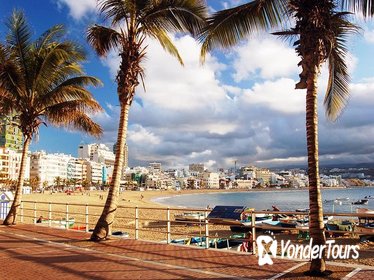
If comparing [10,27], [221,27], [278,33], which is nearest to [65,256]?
[221,27]

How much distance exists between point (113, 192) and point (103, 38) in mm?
4520

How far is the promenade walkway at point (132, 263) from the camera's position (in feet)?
21.4

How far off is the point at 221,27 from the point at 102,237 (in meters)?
6.40

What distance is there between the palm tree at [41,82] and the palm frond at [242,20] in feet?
28.1

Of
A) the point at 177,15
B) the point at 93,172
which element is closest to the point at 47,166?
the point at 93,172

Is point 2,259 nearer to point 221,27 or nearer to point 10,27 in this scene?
point 221,27

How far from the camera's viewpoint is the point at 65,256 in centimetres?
845

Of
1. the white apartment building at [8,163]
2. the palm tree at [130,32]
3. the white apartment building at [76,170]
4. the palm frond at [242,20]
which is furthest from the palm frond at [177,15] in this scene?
the white apartment building at [76,170]

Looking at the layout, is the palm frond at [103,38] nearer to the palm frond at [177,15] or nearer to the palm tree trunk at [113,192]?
the palm frond at [177,15]

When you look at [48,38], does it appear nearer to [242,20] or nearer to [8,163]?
[242,20]

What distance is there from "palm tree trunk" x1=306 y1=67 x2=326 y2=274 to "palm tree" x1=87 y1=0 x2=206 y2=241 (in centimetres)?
463

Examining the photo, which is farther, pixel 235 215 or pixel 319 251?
pixel 235 215

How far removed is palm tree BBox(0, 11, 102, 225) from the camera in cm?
1495

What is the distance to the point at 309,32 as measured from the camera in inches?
257
